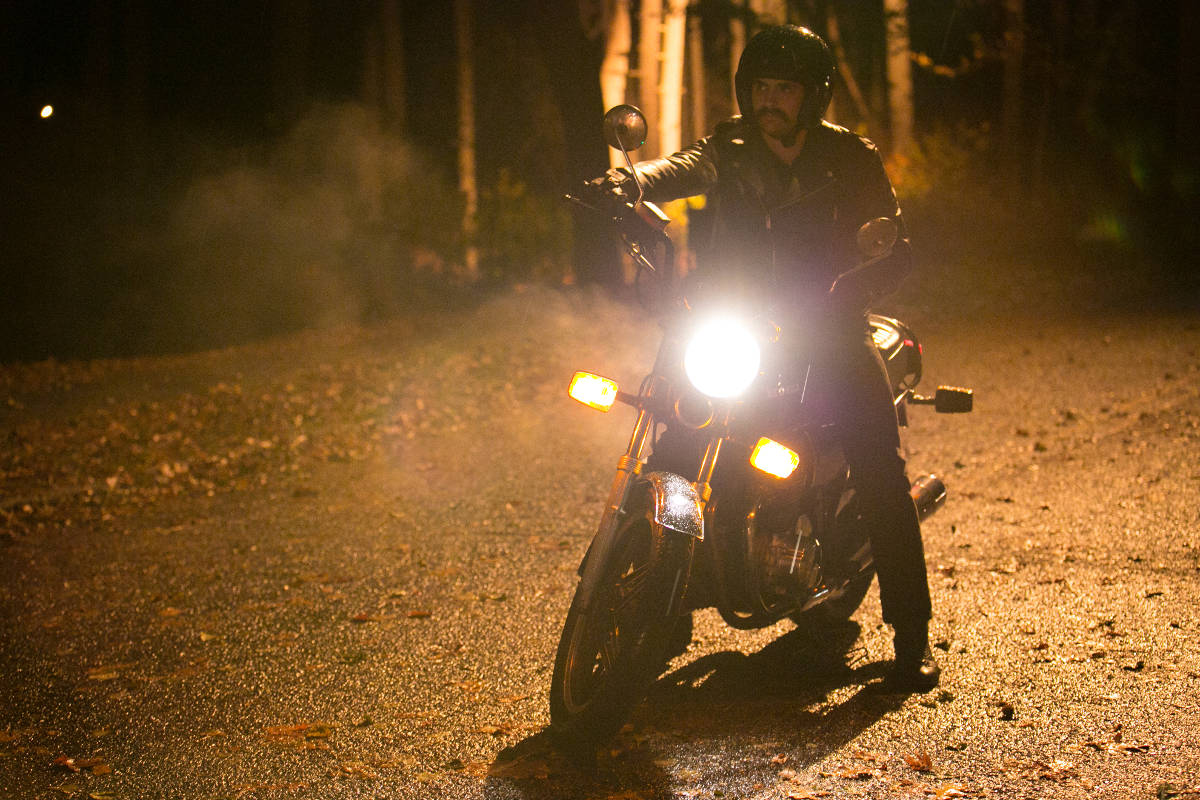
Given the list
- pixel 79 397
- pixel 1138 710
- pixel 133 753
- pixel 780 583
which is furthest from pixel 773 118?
pixel 79 397

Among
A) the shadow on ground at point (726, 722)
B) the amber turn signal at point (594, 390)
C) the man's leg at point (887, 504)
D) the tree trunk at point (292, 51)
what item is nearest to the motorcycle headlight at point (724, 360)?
the amber turn signal at point (594, 390)

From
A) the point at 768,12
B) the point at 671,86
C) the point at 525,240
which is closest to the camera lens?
the point at 768,12

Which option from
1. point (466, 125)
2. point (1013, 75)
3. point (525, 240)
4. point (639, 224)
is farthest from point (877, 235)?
point (1013, 75)

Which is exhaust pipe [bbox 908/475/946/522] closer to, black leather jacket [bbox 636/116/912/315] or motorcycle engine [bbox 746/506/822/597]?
motorcycle engine [bbox 746/506/822/597]

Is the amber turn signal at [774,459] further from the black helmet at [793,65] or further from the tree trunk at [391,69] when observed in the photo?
the tree trunk at [391,69]

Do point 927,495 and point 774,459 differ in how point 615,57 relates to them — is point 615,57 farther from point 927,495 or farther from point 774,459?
point 774,459

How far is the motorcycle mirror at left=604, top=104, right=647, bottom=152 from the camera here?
12.8ft

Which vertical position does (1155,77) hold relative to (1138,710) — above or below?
above

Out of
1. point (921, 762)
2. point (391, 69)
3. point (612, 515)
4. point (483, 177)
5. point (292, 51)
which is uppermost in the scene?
point (292, 51)

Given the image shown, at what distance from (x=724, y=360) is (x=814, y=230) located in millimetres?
708

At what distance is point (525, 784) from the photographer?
387 centimetres

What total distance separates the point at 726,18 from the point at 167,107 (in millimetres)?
21451

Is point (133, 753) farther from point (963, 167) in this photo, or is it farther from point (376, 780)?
point (963, 167)

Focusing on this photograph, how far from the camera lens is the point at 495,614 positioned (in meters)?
5.55
